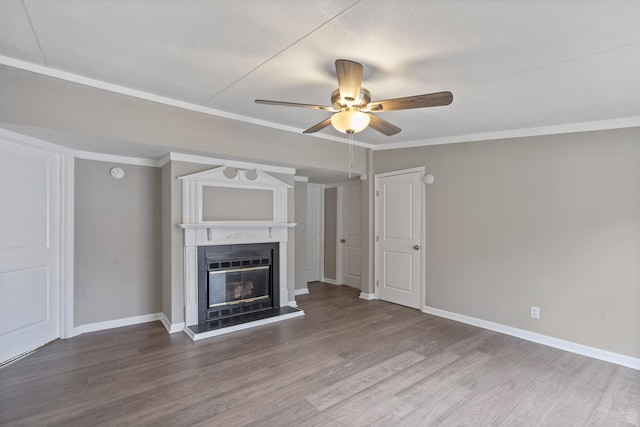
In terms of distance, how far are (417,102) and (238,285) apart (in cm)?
315

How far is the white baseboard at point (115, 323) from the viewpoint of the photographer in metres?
3.69

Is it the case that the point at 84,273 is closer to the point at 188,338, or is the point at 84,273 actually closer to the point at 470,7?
the point at 188,338

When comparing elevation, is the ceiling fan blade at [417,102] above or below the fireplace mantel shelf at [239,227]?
above

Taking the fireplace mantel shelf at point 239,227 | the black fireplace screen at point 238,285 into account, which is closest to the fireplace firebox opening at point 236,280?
the black fireplace screen at point 238,285

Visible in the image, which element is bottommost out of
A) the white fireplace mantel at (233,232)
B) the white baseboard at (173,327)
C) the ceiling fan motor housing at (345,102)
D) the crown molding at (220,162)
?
the white baseboard at (173,327)

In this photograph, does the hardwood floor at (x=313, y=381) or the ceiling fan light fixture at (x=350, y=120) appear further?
the ceiling fan light fixture at (x=350, y=120)

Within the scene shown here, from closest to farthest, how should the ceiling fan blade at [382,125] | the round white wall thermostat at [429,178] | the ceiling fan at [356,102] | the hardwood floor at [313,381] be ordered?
1. the ceiling fan at [356,102]
2. the hardwood floor at [313,381]
3. the ceiling fan blade at [382,125]
4. the round white wall thermostat at [429,178]

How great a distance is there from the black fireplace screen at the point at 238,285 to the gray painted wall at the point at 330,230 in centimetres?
228

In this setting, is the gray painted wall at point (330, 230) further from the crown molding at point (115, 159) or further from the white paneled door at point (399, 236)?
the crown molding at point (115, 159)

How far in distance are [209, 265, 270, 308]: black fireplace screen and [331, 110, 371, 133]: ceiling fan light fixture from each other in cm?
257

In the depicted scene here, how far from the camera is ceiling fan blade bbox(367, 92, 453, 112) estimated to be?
218cm

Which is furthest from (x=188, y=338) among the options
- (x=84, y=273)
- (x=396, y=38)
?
(x=396, y=38)

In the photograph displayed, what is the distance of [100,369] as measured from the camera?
9.34 ft

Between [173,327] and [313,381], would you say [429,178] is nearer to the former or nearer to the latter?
[313,381]
